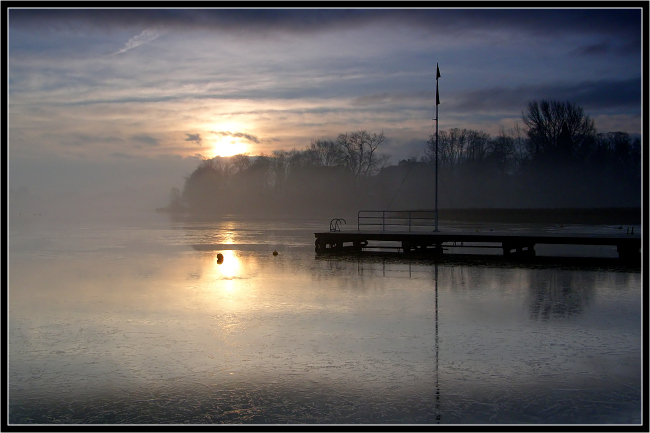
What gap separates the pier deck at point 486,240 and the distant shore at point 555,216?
37.8m

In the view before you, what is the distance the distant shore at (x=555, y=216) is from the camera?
62.4m

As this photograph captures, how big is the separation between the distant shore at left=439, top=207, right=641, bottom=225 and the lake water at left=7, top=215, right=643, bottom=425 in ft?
159

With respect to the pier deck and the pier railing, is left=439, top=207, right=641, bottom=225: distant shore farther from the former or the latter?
the pier deck

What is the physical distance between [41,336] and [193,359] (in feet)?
10.4

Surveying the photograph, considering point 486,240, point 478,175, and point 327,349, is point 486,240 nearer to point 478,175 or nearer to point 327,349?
point 327,349

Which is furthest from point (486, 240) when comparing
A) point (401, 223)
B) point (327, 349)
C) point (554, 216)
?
point (554, 216)

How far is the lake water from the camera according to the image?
264 inches

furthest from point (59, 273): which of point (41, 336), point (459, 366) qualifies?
point (459, 366)

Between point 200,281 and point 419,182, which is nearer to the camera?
point 200,281

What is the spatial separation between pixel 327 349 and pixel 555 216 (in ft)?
201

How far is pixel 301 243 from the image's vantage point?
30516mm

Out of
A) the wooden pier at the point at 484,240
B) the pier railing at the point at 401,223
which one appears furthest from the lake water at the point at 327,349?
the pier railing at the point at 401,223

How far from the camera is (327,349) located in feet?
29.8

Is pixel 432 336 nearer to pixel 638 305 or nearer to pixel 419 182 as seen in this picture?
pixel 638 305
